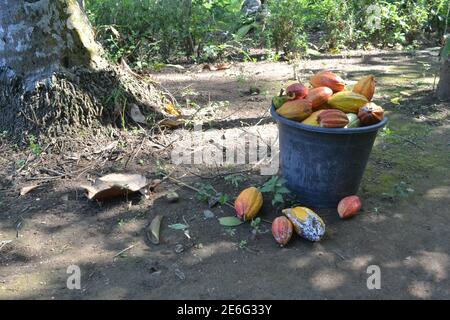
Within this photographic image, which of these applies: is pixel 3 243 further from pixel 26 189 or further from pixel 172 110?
pixel 172 110

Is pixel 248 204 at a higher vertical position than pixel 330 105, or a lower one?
lower

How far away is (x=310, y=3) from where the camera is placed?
9.20m

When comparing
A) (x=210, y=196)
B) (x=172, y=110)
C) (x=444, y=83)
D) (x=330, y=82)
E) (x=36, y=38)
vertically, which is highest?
(x=36, y=38)

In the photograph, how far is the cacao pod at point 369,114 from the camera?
130 inches

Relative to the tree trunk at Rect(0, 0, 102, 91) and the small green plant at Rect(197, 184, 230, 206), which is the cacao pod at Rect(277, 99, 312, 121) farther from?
the tree trunk at Rect(0, 0, 102, 91)

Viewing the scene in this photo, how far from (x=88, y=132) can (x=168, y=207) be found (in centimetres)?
131

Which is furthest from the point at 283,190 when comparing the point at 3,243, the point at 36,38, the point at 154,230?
the point at 36,38

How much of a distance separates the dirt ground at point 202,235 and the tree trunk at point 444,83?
81 cm

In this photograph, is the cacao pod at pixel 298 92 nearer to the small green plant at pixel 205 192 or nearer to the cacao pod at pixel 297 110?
the cacao pod at pixel 297 110

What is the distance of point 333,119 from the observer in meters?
3.24

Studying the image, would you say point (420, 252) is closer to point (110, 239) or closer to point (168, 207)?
point (168, 207)

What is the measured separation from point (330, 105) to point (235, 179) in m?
0.91

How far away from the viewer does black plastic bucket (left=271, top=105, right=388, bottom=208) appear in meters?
3.31

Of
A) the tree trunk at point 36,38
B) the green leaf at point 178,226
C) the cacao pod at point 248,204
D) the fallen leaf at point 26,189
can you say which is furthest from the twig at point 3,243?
the tree trunk at point 36,38
